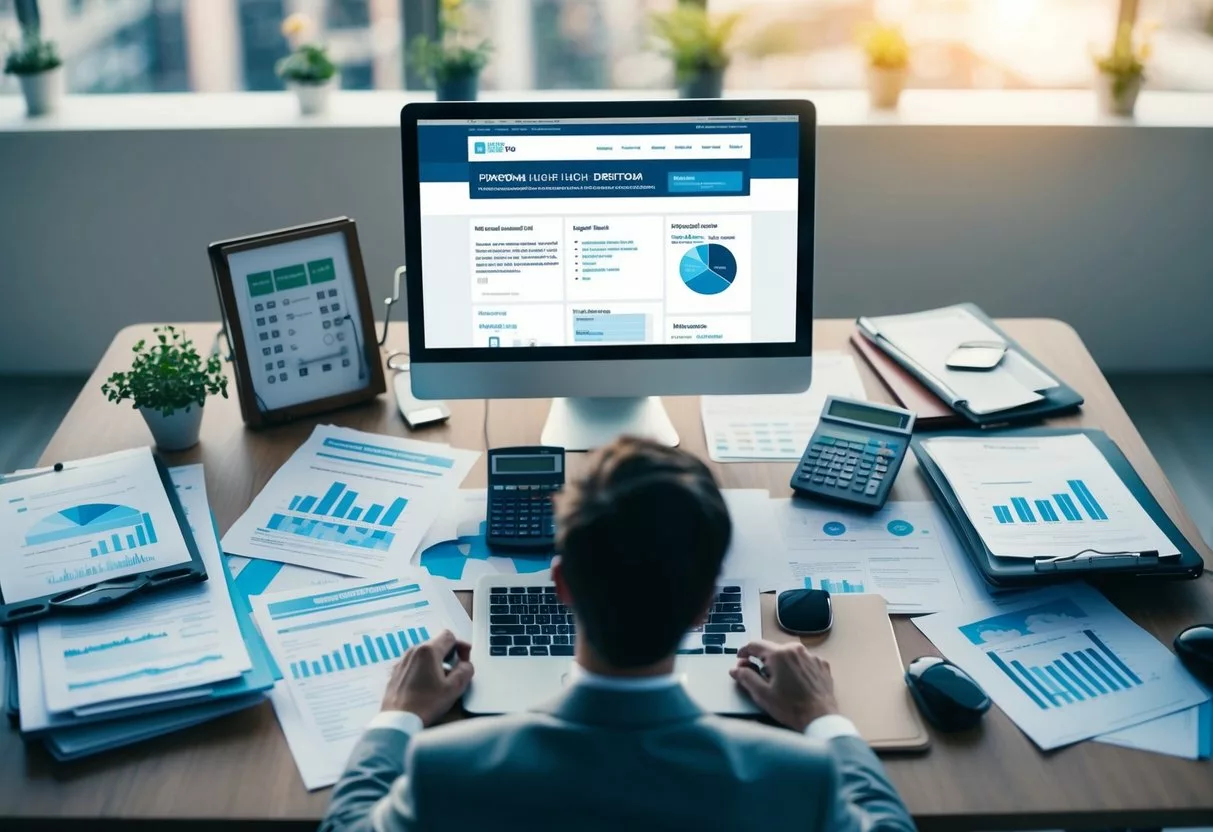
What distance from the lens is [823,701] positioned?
1.35 metres

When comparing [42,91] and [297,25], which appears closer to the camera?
[42,91]

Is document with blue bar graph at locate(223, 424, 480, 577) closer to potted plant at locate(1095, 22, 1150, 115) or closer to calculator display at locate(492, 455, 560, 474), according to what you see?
calculator display at locate(492, 455, 560, 474)

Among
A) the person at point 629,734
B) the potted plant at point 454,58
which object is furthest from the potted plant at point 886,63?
the person at point 629,734

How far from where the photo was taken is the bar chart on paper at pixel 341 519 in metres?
1.68

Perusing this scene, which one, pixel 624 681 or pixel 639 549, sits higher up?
pixel 639 549

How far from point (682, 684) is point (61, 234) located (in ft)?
9.62

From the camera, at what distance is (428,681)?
4.51 ft

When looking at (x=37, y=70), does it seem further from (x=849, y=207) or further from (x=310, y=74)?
(x=849, y=207)

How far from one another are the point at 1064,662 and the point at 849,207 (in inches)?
87.7

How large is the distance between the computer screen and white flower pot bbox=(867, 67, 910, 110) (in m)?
1.88

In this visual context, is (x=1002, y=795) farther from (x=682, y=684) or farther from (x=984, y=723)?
(x=682, y=684)

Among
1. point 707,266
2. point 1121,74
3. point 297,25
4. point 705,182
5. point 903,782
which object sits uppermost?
point 297,25

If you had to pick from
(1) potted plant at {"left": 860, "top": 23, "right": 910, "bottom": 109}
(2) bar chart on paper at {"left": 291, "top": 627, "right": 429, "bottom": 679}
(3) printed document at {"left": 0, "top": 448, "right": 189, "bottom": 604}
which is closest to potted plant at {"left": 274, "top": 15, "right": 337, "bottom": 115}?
(1) potted plant at {"left": 860, "top": 23, "right": 910, "bottom": 109}

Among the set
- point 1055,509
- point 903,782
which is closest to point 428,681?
point 903,782
